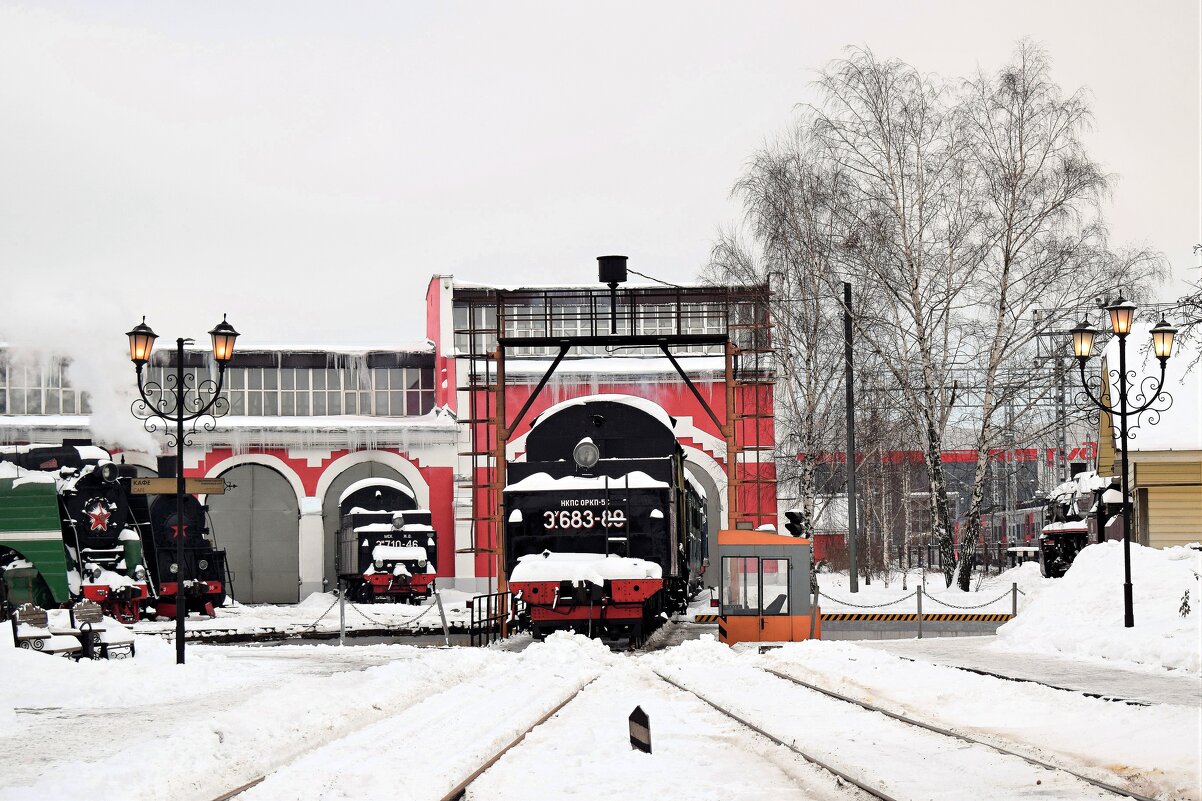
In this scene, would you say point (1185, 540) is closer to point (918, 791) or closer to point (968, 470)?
point (918, 791)

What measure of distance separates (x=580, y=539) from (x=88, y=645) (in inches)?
312

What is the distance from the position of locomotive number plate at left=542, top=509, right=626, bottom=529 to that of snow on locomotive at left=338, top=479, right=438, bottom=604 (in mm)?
16809

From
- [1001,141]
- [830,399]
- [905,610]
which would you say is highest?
[1001,141]

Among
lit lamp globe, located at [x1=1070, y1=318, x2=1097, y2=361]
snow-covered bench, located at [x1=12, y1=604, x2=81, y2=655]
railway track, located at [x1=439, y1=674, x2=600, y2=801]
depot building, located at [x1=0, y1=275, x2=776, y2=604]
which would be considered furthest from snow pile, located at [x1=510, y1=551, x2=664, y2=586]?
depot building, located at [x1=0, y1=275, x2=776, y2=604]

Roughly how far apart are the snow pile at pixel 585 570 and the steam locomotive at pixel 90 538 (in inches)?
317

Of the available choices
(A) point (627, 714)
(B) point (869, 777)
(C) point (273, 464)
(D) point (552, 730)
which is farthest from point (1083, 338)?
(C) point (273, 464)

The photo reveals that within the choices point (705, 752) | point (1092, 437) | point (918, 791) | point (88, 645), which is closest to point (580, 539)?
point (88, 645)

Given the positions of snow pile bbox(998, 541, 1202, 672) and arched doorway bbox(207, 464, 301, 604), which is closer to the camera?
snow pile bbox(998, 541, 1202, 672)

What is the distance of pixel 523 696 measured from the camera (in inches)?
604

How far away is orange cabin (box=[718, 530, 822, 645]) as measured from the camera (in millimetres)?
23016

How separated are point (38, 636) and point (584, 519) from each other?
8649mm

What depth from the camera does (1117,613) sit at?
2048cm

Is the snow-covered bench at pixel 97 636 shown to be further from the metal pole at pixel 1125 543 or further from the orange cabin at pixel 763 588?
the metal pole at pixel 1125 543

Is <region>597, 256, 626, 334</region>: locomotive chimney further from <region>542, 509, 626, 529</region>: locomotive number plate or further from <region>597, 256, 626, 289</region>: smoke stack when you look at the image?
<region>542, 509, 626, 529</region>: locomotive number plate
